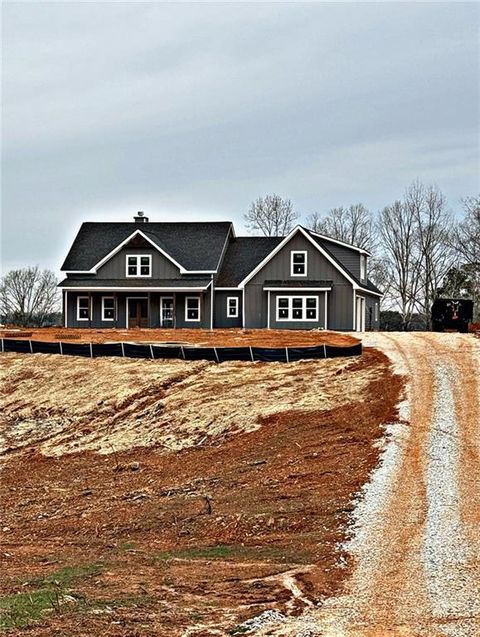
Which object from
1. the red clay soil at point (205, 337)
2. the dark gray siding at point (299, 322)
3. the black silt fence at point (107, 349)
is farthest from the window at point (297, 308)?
the black silt fence at point (107, 349)


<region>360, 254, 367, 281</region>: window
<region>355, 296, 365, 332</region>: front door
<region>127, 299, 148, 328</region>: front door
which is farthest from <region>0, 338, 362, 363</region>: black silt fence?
<region>360, 254, 367, 281</region>: window

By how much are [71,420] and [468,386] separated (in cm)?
1187

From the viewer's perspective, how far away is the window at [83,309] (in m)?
44.2

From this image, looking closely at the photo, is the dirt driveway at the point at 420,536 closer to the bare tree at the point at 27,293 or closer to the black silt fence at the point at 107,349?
the black silt fence at the point at 107,349

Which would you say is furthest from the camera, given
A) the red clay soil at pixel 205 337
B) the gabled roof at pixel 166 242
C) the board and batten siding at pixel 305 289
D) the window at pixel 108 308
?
the gabled roof at pixel 166 242

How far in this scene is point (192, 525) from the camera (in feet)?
40.5

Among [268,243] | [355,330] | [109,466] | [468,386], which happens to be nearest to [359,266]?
[355,330]

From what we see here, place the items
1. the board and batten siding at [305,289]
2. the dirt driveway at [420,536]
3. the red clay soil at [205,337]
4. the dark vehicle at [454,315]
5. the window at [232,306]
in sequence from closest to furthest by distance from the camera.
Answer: the dirt driveway at [420,536]
the red clay soil at [205,337]
the dark vehicle at [454,315]
the board and batten siding at [305,289]
the window at [232,306]

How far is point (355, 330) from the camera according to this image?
41750mm

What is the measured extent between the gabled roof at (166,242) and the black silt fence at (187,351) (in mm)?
12522

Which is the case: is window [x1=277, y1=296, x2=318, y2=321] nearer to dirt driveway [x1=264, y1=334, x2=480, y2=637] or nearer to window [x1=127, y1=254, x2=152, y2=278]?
window [x1=127, y1=254, x2=152, y2=278]

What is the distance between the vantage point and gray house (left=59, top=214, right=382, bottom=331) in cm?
4141

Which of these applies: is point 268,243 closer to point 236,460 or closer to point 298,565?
point 236,460

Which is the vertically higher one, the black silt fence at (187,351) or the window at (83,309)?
the window at (83,309)
